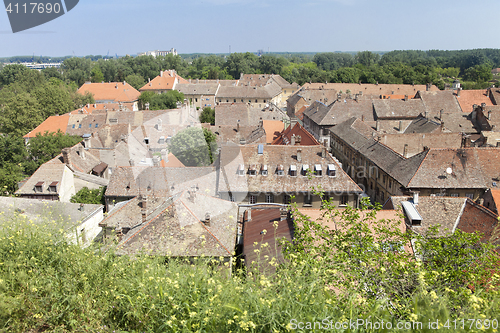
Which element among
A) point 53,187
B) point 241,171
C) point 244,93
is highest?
point 244,93

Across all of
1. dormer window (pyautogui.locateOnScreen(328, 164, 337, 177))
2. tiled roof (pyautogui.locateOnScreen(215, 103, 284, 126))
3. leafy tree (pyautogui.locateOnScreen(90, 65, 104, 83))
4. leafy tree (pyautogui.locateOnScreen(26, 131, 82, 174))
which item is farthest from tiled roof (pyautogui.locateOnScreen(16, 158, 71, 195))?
leafy tree (pyautogui.locateOnScreen(90, 65, 104, 83))

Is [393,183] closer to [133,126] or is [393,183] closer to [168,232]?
[168,232]

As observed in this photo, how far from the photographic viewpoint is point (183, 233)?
55.7ft

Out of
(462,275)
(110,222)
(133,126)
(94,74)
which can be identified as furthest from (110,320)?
(94,74)

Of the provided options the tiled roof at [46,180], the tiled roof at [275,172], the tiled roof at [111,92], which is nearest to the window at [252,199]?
the tiled roof at [275,172]

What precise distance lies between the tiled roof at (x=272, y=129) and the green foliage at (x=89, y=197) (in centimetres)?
2072

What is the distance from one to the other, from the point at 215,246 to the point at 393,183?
64.2 ft

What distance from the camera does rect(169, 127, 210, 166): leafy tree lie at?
3525cm

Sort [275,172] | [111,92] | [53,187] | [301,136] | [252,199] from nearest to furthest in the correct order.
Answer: [252,199], [275,172], [53,187], [301,136], [111,92]

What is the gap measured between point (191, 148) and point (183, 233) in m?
19.4

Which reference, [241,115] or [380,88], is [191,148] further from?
[380,88]

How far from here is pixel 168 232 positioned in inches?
673

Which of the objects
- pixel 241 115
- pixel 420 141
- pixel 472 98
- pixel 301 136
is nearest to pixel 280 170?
pixel 301 136

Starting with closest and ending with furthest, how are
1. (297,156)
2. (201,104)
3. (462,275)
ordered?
(462,275) < (297,156) < (201,104)
